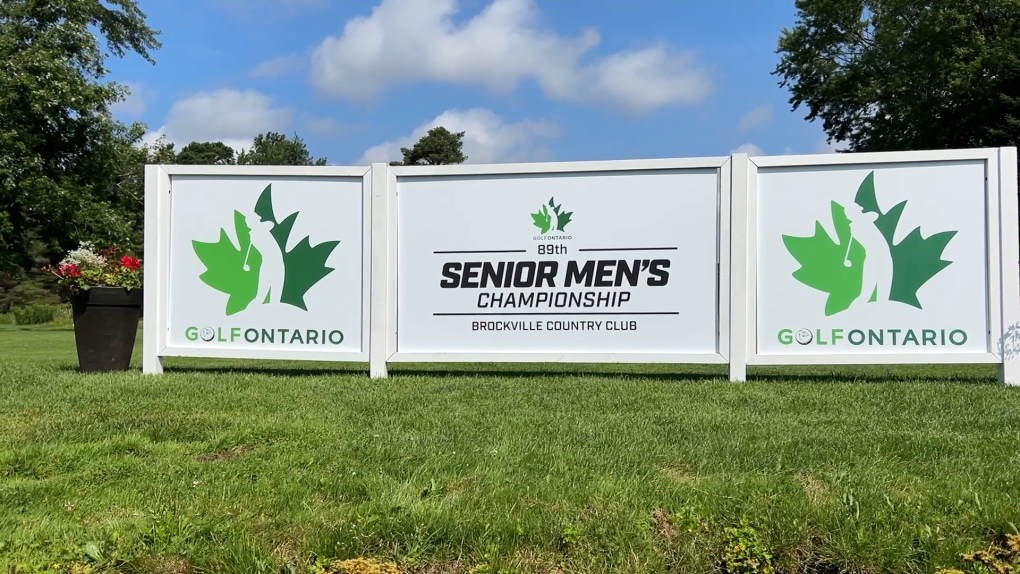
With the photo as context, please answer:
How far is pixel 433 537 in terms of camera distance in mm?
3107

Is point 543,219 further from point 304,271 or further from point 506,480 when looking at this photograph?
point 506,480

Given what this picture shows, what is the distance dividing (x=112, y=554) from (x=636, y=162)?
6159 mm

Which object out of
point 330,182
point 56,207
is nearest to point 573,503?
point 330,182

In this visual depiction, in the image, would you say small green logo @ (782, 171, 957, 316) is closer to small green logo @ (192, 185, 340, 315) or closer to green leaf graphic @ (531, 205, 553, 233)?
green leaf graphic @ (531, 205, 553, 233)

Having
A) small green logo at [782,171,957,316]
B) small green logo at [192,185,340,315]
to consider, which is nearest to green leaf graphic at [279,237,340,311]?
small green logo at [192,185,340,315]

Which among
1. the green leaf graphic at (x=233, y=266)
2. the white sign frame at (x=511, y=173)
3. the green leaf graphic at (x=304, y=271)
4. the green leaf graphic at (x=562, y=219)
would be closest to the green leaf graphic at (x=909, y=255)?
the white sign frame at (x=511, y=173)

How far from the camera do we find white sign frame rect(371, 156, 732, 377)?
7.66 meters

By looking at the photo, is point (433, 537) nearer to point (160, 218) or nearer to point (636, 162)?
point (636, 162)

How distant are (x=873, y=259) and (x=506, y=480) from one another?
5.47 meters

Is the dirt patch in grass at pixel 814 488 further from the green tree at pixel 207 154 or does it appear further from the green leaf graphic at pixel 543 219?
the green tree at pixel 207 154

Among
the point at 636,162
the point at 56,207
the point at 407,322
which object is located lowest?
the point at 407,322

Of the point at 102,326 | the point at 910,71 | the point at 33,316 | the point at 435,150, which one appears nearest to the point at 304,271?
the point at 102,326

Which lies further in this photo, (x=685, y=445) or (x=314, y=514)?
(x=685, y=445)

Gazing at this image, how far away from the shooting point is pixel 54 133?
28.6m
